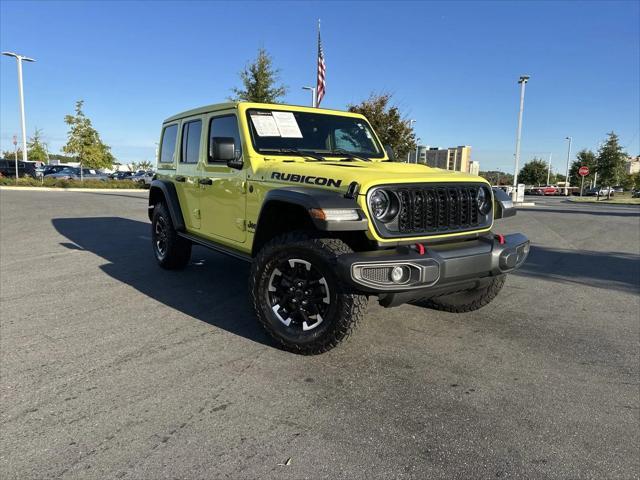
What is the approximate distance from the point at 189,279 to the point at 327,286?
3.09 m

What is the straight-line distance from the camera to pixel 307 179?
3.55m

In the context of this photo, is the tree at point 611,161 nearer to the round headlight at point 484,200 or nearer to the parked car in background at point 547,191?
the parked car in background at point 547,191

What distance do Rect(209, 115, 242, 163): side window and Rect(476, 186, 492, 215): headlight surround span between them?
2.21 m

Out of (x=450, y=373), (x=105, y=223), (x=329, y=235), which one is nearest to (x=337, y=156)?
(x=329, y=235)

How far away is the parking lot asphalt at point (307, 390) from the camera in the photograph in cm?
229

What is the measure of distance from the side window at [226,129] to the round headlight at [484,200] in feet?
7.26

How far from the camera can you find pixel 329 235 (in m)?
3.34

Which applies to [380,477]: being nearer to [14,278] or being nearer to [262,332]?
[262,332]

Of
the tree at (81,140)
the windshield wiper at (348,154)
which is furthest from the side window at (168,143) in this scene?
the tree at (81,140)

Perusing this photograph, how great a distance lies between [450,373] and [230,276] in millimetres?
3488

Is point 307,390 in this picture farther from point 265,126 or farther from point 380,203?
point 265,126

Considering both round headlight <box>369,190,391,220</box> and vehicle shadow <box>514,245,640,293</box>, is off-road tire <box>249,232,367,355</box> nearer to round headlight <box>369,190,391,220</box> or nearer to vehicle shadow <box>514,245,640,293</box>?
round headlight <box>369,190,391,220</box>

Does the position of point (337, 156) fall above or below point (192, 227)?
above

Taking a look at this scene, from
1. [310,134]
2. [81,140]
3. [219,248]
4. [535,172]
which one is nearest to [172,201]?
[219,248]
